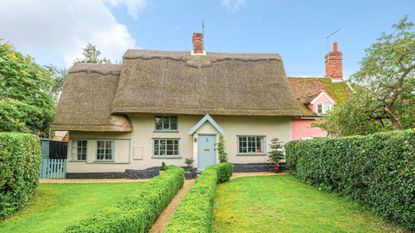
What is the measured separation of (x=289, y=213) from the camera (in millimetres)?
7184

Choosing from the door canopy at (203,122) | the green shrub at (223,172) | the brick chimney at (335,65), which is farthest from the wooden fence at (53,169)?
the brick chimney at (335,65)

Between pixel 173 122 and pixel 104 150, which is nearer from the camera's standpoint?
pixel 104 150

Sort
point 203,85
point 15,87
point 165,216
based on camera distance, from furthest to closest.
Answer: point 203,85
point 15,87
point 165,216

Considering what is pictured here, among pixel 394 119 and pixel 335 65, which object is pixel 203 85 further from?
pixel 335 65

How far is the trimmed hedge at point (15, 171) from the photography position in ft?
24.5

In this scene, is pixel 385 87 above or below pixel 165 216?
above

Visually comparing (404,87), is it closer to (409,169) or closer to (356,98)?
(356,98)

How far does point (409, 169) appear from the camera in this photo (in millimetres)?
5754

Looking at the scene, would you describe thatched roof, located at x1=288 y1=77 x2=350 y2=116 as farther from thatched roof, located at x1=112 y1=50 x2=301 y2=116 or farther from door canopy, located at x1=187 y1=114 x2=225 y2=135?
door canopy, located at x1=187 y1=114 x2=225 y2=135

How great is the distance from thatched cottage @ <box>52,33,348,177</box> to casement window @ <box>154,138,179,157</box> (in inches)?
2.2

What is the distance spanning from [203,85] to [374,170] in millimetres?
11850

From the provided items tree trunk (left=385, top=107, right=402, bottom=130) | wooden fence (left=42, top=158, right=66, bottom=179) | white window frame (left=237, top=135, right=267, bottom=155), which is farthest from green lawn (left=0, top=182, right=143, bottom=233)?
tree trunk (left=385, top=107, right=402, bottom=130)

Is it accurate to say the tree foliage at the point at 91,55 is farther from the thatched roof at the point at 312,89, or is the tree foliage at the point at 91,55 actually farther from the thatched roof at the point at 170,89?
the thatched roof at the point at 312,89

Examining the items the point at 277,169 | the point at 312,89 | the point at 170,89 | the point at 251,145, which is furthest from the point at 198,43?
the point at 277,169
